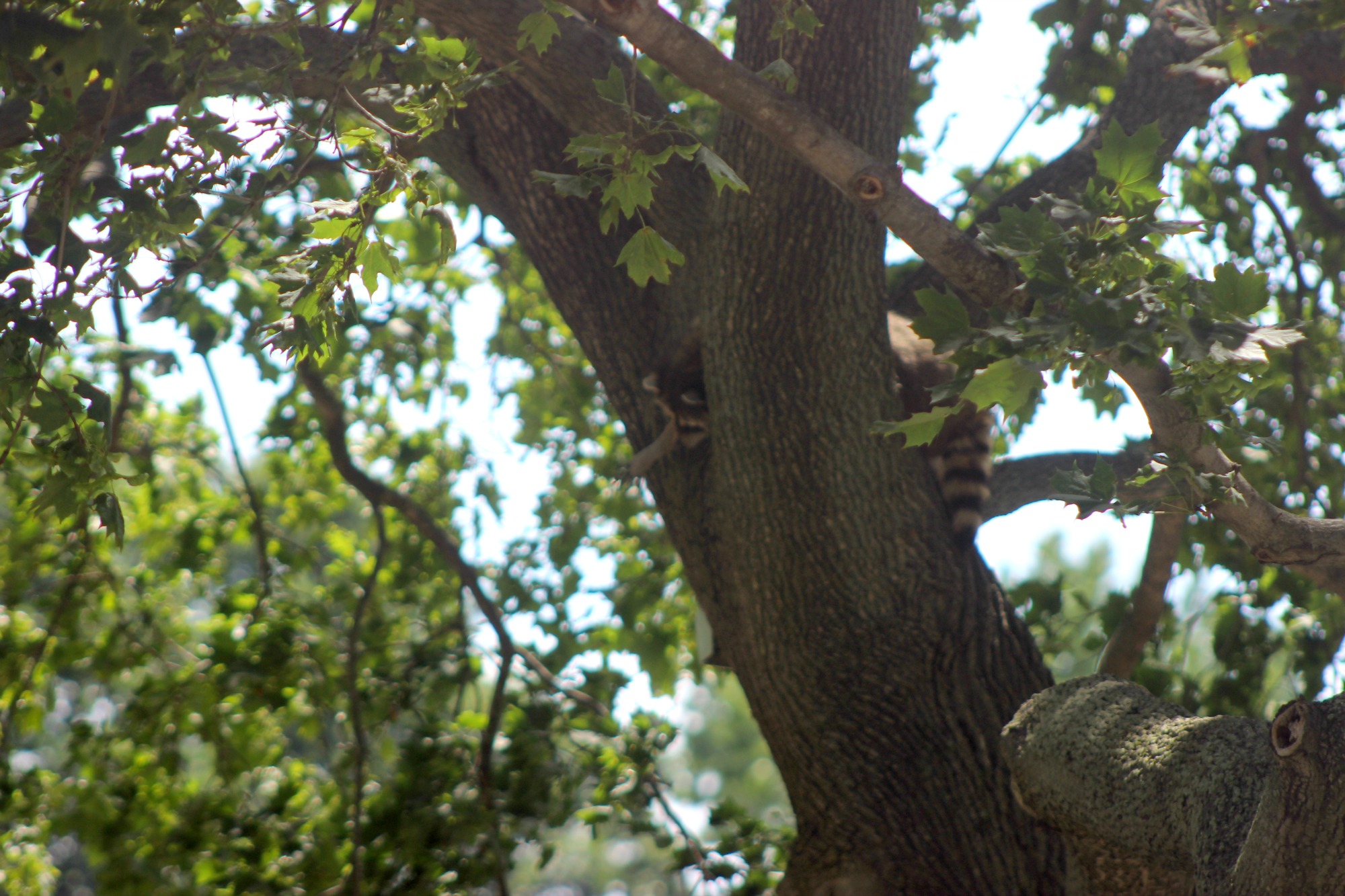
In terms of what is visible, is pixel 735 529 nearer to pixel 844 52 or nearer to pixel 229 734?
pixel 844 52

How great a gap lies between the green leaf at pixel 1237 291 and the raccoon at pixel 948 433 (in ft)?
4.34

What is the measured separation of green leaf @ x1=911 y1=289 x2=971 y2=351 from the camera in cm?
221

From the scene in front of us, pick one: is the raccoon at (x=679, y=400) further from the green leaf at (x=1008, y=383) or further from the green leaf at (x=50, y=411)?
the green leaf at (x=50, y=411)

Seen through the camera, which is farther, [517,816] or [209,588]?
[209,588]

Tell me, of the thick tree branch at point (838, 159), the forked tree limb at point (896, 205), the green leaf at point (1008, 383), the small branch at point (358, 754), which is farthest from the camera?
the small branch at point (358, 754)

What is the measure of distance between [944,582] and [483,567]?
3978 millimetres

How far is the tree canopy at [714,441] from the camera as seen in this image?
218cm

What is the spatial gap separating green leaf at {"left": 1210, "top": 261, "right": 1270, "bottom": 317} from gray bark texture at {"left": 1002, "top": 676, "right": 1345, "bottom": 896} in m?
0.81

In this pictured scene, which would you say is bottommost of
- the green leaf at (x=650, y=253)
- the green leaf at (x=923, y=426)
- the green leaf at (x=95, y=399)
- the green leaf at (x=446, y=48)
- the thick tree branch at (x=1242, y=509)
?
the thick tree branch at (x=1242, y=509)

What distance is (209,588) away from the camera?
6.47m

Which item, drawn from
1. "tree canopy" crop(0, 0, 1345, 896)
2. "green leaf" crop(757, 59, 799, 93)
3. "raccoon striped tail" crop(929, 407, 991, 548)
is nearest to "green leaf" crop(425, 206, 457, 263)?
"tree canopy" crop(0, 0, 1345, 896)

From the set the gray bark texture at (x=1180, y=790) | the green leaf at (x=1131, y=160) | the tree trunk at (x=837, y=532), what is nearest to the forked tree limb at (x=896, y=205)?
the green leaf at (x=1131, y=160)

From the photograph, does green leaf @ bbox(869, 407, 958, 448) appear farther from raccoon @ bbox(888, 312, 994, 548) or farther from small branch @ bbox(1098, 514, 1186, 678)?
small branch @ bbox(1098, 514, 1186, 678)

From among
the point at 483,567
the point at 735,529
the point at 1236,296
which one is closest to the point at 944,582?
the point at 735,529
